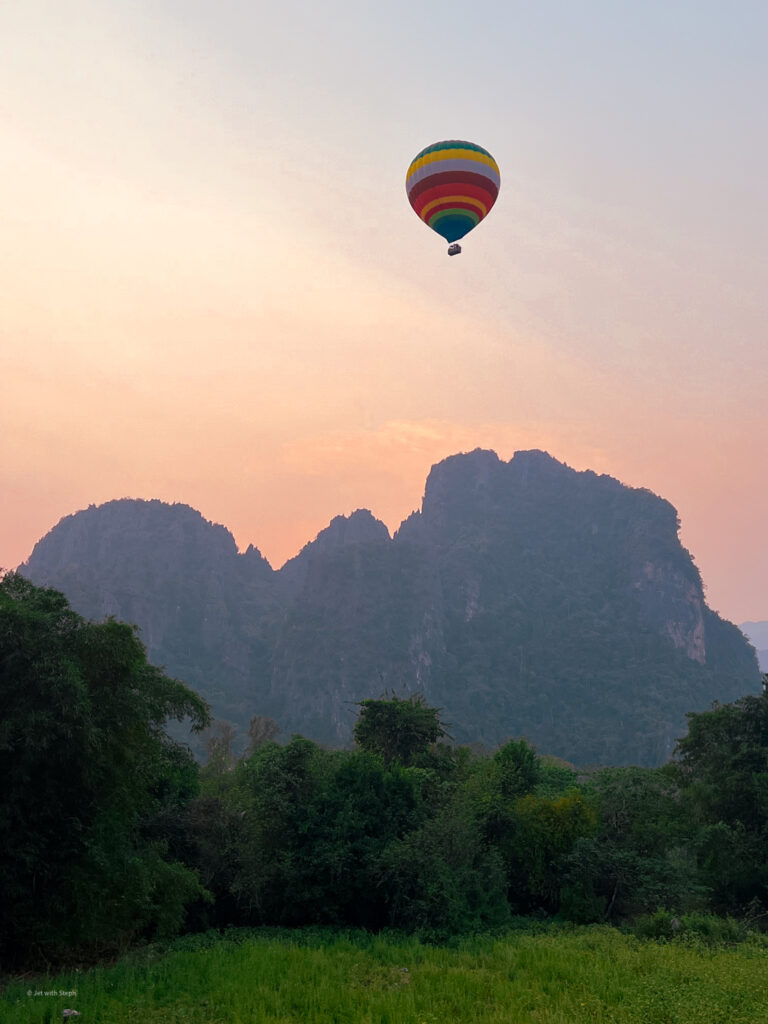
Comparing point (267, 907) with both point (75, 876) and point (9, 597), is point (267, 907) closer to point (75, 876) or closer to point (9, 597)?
point (75, 876)

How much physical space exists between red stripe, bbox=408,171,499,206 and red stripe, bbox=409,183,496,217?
0.25 ft

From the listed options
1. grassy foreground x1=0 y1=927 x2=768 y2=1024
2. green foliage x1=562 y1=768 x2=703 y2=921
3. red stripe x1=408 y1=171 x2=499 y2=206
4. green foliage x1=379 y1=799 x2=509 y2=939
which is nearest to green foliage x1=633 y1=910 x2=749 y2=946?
grassy foreground x1=0 y1=927 x2=768 y2=1024

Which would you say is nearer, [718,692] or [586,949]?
[586,949]

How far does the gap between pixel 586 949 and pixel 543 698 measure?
17544cm

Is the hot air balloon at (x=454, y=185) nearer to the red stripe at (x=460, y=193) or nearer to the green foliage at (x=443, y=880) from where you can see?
the red stripe at (x=460, y=193)

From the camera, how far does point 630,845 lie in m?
24.8

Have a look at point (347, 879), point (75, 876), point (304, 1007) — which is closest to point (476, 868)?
point (347, 879)

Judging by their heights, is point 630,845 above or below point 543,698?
below

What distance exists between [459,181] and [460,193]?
0.45m

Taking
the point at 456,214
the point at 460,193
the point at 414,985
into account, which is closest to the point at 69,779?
the point at 414,985

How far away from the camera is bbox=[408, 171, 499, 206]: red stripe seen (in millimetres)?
29469

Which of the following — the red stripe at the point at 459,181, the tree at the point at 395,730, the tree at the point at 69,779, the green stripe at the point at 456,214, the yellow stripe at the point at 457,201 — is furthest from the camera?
the tree at the point at 395,730

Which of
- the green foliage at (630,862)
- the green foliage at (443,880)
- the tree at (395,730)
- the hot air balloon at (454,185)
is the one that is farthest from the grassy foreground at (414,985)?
the hot air balloon at (454,185)

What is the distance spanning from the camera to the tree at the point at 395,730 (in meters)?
35.8
